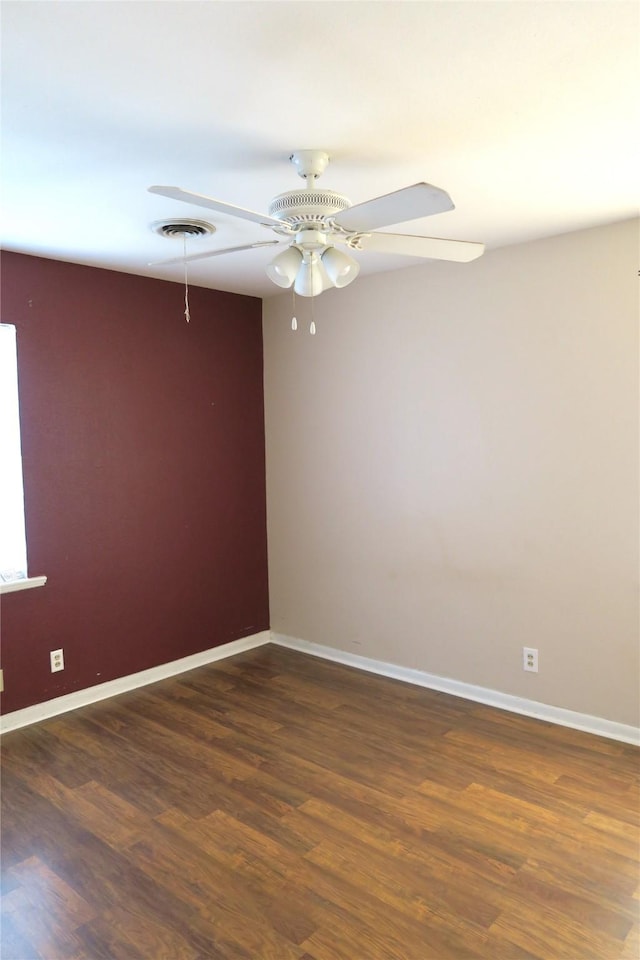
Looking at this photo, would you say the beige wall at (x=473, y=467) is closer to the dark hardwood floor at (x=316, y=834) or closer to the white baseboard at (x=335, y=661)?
the white baseboard at (x=335, y=661)

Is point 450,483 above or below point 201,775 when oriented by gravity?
above

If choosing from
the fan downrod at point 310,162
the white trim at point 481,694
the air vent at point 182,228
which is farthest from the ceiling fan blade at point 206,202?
the white trim at point 481,694

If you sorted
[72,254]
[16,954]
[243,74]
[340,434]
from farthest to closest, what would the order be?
[340,434], [72,254], [16,954], [243,74]

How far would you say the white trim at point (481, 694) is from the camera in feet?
10.0

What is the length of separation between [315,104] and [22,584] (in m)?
2.63

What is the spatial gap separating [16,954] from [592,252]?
3.40 m

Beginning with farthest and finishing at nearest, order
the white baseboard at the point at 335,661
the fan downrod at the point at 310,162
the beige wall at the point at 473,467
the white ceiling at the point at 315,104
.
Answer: the white baseboard at the point at 335,661
the beige wall at the point at 473,467
the fan downrod at the point at 310,162
the white ceiling at the point at 315,104

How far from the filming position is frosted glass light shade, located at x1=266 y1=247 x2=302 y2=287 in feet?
6.82

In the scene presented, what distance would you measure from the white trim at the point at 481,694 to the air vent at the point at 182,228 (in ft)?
8.63

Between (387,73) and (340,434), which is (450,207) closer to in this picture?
(387,73)

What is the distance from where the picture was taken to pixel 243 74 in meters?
1.61

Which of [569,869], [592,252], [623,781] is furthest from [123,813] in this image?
[592,252]

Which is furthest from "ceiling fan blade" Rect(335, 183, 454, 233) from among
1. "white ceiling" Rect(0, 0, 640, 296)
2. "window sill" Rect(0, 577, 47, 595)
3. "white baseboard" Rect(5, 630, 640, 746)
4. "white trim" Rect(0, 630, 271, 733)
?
"white trim" Rect(0, 630, 271, 733)

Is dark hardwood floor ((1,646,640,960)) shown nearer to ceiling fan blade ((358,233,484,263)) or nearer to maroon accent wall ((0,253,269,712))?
maroon accent wall ((0,253,269,712))
